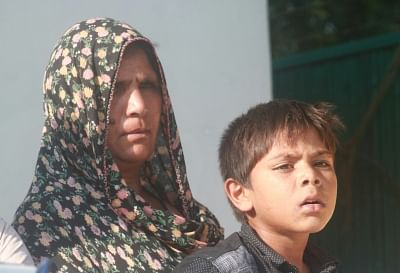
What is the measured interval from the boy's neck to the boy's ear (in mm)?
47

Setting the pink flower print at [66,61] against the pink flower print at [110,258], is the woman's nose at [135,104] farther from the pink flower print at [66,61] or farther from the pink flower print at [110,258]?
the pink flower print at [110,258]

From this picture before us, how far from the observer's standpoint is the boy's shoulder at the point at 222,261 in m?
1.58

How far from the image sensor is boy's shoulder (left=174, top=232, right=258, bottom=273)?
1580mm

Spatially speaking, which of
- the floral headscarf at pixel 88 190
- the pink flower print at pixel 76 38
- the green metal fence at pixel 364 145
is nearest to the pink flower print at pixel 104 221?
the floral headscarf at pixel 88 190

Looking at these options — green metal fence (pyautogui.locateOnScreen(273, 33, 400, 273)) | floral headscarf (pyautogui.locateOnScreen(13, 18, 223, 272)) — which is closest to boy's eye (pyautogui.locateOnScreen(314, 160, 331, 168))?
floral headscarf (pyautogui.locateOnScreen(13, 18, 223, 272))

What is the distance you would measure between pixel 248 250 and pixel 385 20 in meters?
4.08

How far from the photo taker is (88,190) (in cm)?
201

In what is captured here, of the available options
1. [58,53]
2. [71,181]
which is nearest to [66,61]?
[58,53]

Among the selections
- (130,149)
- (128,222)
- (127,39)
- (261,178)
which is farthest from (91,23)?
(261,178)

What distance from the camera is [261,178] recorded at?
1711 millimetres

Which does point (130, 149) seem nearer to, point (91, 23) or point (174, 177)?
point (174, 177)

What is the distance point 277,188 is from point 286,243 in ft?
0.44

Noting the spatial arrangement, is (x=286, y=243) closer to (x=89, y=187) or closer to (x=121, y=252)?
(x=121, y=252)

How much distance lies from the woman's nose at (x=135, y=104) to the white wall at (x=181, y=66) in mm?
235
